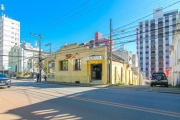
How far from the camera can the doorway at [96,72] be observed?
24781mm

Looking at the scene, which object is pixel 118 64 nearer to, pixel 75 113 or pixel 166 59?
pixel 75 113

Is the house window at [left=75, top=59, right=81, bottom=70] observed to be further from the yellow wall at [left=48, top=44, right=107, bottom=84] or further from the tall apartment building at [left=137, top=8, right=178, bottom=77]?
the tall apartment building at [left=137, top=8, right=178, bottom=77]

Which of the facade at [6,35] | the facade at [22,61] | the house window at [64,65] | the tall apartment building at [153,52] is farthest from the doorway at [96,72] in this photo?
the facade at [6,35]

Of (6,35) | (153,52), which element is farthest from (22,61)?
(153,52)

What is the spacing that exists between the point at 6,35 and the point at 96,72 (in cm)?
8189

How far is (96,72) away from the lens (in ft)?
82.6

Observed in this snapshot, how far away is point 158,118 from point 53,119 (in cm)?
369

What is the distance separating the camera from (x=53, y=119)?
5.72m

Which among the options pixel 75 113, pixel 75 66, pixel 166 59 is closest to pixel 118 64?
pixel 75 66

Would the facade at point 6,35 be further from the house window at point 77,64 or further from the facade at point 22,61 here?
the house window at point 77,64

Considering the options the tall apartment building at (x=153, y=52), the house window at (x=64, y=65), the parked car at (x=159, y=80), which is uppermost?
the tall apartment building at (x=153, y=52)

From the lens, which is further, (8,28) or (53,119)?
(8,28)

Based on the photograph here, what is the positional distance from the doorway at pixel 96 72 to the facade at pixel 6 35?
7431 centimetres

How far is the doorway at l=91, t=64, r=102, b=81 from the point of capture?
24781mm
